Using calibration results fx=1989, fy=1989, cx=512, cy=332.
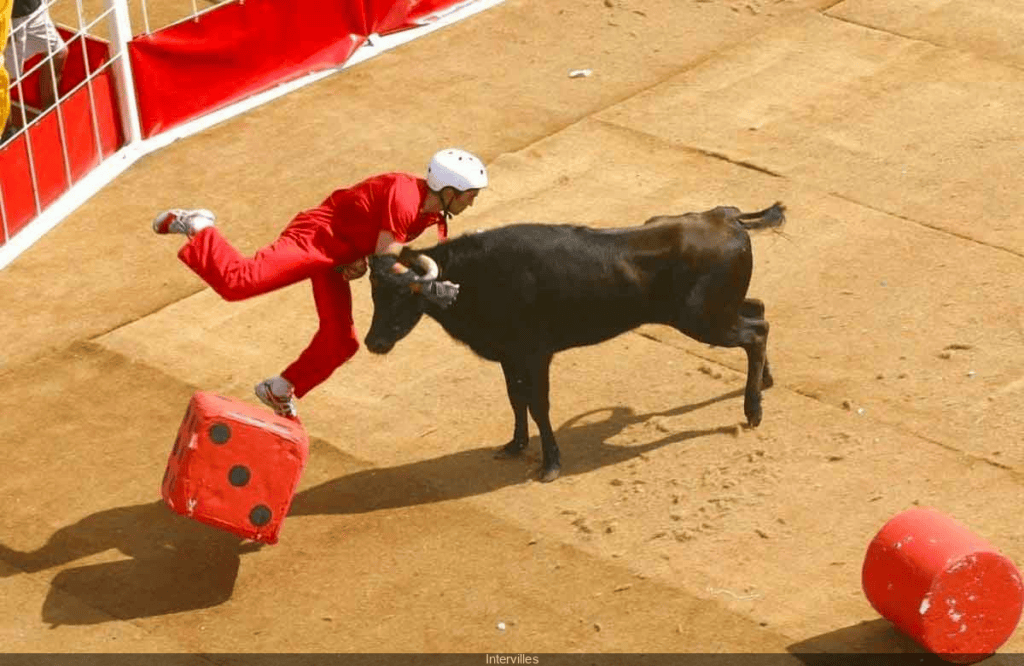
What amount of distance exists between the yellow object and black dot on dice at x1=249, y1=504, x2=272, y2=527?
166 inches

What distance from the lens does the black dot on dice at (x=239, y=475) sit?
32.3 feet

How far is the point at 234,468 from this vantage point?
9.84m

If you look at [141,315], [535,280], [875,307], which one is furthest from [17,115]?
[875,307]

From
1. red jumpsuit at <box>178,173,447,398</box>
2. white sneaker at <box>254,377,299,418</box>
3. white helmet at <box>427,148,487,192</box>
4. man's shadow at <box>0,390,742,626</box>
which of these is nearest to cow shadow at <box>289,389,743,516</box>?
man's shadow at <box>0,390,742,626</box>

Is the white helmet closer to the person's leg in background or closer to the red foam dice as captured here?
the red foam dice

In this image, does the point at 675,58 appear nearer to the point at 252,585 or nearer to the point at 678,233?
the point at 678,233

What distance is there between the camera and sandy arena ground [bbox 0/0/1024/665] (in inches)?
390

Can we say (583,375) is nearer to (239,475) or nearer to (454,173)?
(454,173)

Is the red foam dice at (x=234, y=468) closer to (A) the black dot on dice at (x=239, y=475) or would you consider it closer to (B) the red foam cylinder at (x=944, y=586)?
(A) the black dot on dice at (x=239, y=475)

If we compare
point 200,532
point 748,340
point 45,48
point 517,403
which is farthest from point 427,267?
point 45,48

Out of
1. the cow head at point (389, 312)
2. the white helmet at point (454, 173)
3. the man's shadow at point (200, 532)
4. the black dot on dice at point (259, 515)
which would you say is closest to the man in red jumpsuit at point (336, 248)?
the white helmet at point (454, 173)

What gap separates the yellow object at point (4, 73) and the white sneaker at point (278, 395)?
3.32m

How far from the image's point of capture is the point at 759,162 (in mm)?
14398

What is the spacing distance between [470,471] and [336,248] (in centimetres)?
151
